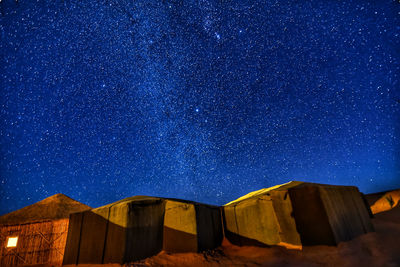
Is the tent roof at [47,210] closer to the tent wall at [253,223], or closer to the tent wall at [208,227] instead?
the tent wall at [208,227]

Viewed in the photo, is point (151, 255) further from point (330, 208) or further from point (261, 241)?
point (330, 208)

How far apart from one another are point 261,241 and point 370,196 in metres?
18.3

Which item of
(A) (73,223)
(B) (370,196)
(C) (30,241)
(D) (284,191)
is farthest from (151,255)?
(B) (370,196)

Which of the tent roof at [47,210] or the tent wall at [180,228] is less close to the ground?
the tent roof at [47,210]

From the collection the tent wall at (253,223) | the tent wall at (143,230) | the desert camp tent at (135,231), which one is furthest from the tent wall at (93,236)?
the tent wall at (253,223)

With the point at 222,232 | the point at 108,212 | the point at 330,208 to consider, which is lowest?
the point at 222,232

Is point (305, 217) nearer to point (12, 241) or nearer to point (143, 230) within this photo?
point (143, 230)

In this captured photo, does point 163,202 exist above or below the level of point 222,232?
above

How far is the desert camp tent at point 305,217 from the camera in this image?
6555mm

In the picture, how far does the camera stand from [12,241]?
444 inches

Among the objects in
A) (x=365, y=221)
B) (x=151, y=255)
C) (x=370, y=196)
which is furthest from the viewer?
(x=370, y=196)

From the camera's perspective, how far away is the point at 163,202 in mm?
9438

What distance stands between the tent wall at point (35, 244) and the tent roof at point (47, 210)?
14.3 feet

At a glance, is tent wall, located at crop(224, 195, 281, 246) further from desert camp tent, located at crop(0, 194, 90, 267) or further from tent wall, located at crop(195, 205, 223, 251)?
desert camp tent, located at crop(0, 194, 90, 267)
